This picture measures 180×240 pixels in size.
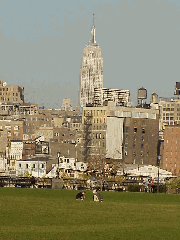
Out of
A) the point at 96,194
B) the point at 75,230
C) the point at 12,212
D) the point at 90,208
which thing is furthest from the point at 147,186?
A: the point at 75,230

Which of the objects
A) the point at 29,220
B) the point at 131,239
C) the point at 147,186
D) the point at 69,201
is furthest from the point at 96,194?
the point at 147,186

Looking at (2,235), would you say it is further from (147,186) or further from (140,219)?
(147,186)

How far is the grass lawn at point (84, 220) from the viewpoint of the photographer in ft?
150

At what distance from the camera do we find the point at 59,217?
5375 centimetres

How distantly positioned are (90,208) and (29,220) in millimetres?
11886

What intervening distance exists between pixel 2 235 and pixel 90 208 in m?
19.5

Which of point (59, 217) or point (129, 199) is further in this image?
point (129, 199)

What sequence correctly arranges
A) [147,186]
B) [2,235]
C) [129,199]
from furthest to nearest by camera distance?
[147,186]
[129,199]
[2,235]

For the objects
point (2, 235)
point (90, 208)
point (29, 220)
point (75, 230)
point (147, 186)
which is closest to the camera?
point (2, 235)

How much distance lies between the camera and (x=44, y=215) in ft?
179

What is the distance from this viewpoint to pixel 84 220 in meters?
52.9

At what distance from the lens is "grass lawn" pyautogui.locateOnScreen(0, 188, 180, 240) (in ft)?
150

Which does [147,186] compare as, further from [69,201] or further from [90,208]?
[90,208]

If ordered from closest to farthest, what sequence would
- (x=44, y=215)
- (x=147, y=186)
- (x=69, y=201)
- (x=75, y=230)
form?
(x=75, y=230) < (x=44, y=215) < (x=69, y=201) < (x=147, y=186)
